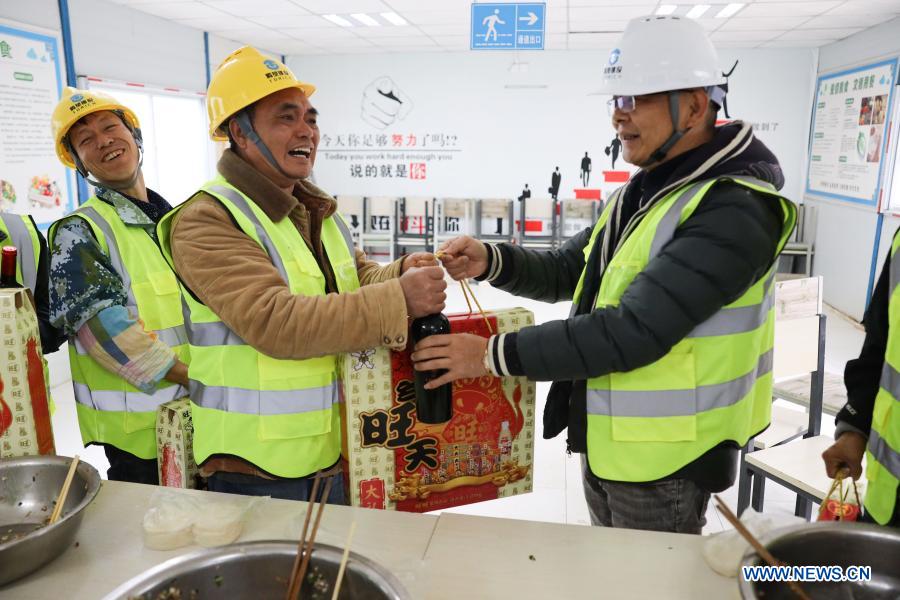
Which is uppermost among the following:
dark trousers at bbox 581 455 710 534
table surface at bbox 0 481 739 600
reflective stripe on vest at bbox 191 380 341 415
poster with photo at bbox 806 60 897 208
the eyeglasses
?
poster with photo at bbox 806 60 897 208

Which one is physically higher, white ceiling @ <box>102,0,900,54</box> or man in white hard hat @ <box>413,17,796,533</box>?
white ceiling @ <box>102,0,900,54</box>

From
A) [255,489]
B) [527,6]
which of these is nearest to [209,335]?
[255,489]

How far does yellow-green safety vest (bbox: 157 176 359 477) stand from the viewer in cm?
142

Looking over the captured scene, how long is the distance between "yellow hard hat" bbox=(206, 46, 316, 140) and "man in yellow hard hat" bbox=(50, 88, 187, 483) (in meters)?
0.67

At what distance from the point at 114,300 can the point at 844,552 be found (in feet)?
6.00

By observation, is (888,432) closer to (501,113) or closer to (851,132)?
(851,132)

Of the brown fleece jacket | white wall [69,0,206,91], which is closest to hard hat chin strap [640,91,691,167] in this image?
the brown fleece jacket

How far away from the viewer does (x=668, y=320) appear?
1.32m

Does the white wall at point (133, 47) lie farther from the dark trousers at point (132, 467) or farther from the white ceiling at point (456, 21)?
the dark trousers at point (132, 467)

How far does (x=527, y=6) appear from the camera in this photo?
17.8 feet

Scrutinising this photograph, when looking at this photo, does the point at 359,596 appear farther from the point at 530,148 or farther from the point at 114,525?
the point at 530,148

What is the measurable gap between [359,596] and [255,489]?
62 cm

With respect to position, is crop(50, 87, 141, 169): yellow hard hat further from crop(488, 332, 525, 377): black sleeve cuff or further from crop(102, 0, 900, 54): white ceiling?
crop(102, 0, 900, 54): white ceiling

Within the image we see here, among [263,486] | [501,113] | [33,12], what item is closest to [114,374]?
[263,486]
